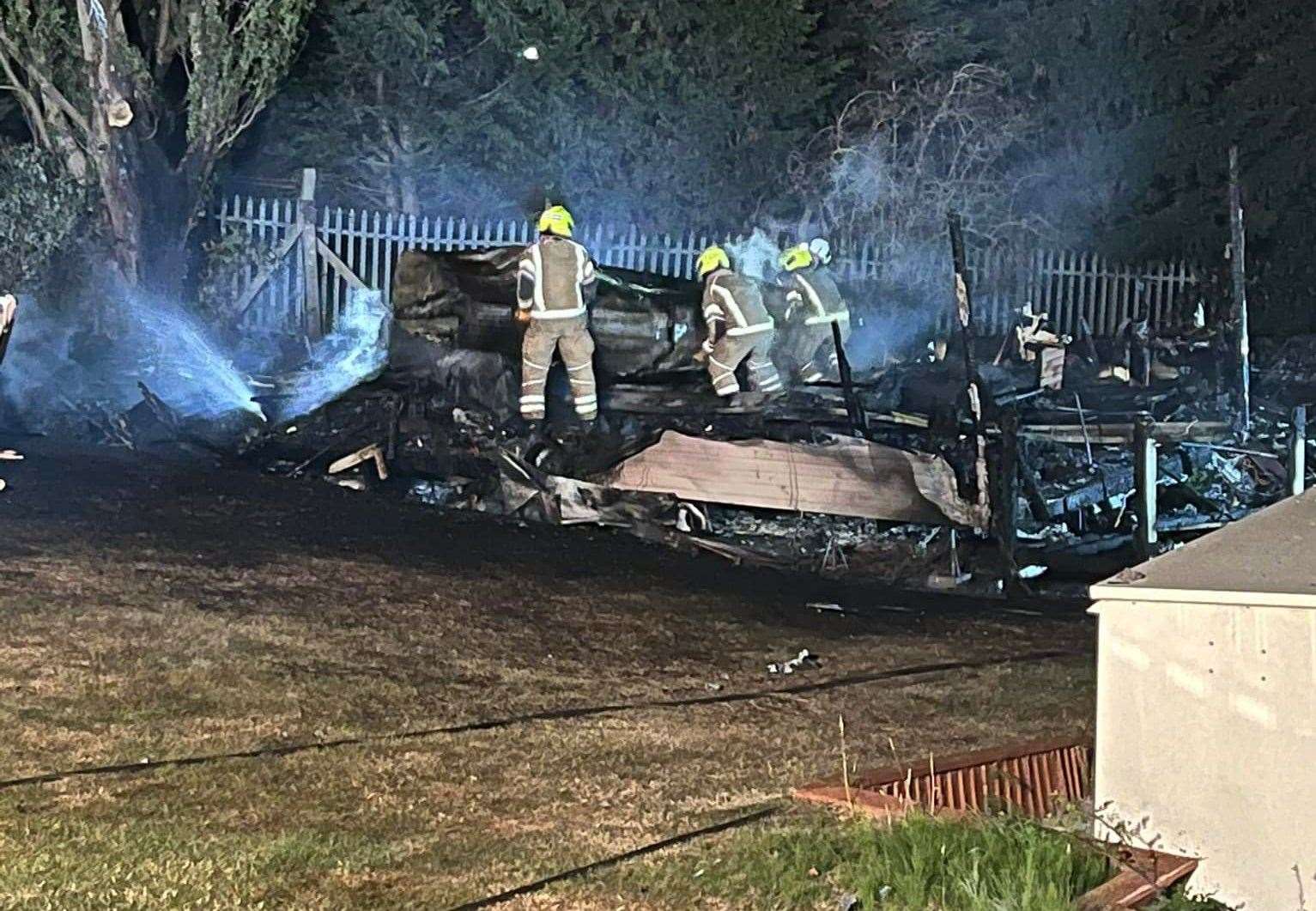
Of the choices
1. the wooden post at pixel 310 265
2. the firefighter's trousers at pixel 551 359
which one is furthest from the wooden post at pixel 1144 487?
the wooden post at pixel 310 265

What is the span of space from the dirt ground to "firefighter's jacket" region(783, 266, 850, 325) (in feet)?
12.4

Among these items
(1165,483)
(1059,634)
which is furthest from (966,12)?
(1059,634)

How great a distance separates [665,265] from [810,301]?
4595 mm

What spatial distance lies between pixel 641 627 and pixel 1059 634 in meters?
2.24

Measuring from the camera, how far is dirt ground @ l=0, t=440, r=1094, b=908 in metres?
4.01

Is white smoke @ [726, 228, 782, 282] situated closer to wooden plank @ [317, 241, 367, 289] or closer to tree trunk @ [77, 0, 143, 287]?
wooden plank @ [317, 241, 367, 289]

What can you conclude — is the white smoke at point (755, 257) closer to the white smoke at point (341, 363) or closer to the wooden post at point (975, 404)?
the white smoke at point (341, 363)

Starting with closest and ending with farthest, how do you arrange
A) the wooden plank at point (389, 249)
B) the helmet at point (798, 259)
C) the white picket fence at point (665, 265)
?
the helmet at point (798, 259), the white picket fence at point (665, 265), the wooden plank at point (389, 249)

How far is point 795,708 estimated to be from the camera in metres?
5.99

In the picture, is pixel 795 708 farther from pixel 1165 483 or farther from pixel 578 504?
pixel 1165 483

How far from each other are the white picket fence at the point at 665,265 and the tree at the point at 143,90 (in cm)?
77

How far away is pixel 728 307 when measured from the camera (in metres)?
12.0

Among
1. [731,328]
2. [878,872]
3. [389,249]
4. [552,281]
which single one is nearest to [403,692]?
[878,872]

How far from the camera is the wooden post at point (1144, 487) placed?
9.59m
